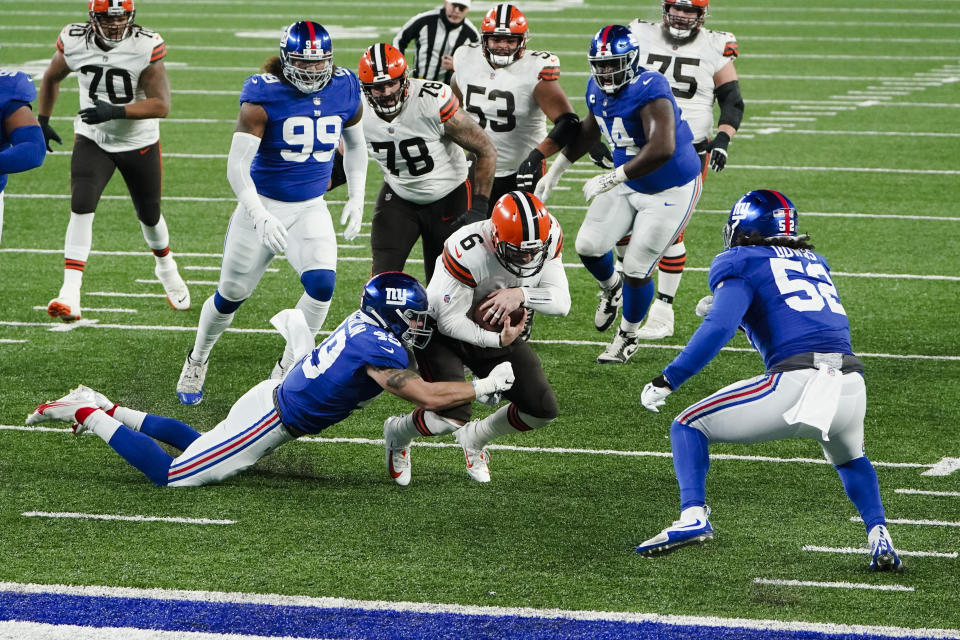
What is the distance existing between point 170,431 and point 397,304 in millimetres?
1183

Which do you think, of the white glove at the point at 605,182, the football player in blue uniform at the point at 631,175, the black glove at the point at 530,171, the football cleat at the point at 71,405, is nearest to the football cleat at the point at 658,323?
the football player in blue uniform at the point at 631,175

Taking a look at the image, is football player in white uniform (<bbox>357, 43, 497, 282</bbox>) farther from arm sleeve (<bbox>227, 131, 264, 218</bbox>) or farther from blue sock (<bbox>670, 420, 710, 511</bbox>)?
blue sock (<bbox>670, 420, 710, 511</bbox>)

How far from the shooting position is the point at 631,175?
21.2ft

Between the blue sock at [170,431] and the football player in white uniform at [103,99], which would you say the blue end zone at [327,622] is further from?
the football player in white uniform at [103,99]

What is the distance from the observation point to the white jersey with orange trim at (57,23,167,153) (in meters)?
7.27

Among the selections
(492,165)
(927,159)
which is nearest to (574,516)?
(492,165)

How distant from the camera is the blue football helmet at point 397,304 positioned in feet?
15.4

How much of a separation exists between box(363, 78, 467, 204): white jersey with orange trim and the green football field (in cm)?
112

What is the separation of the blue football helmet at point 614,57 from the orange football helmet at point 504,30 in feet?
2.26

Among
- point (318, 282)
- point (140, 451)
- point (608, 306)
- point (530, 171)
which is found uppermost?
point (530, 171)

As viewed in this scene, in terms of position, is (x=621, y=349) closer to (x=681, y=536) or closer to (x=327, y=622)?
(x=681, y=536)

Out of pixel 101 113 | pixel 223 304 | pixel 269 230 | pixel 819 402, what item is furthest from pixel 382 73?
pixel 819 402

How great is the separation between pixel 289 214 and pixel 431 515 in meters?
1.97

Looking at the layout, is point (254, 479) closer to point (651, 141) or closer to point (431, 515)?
point (431, 515)
